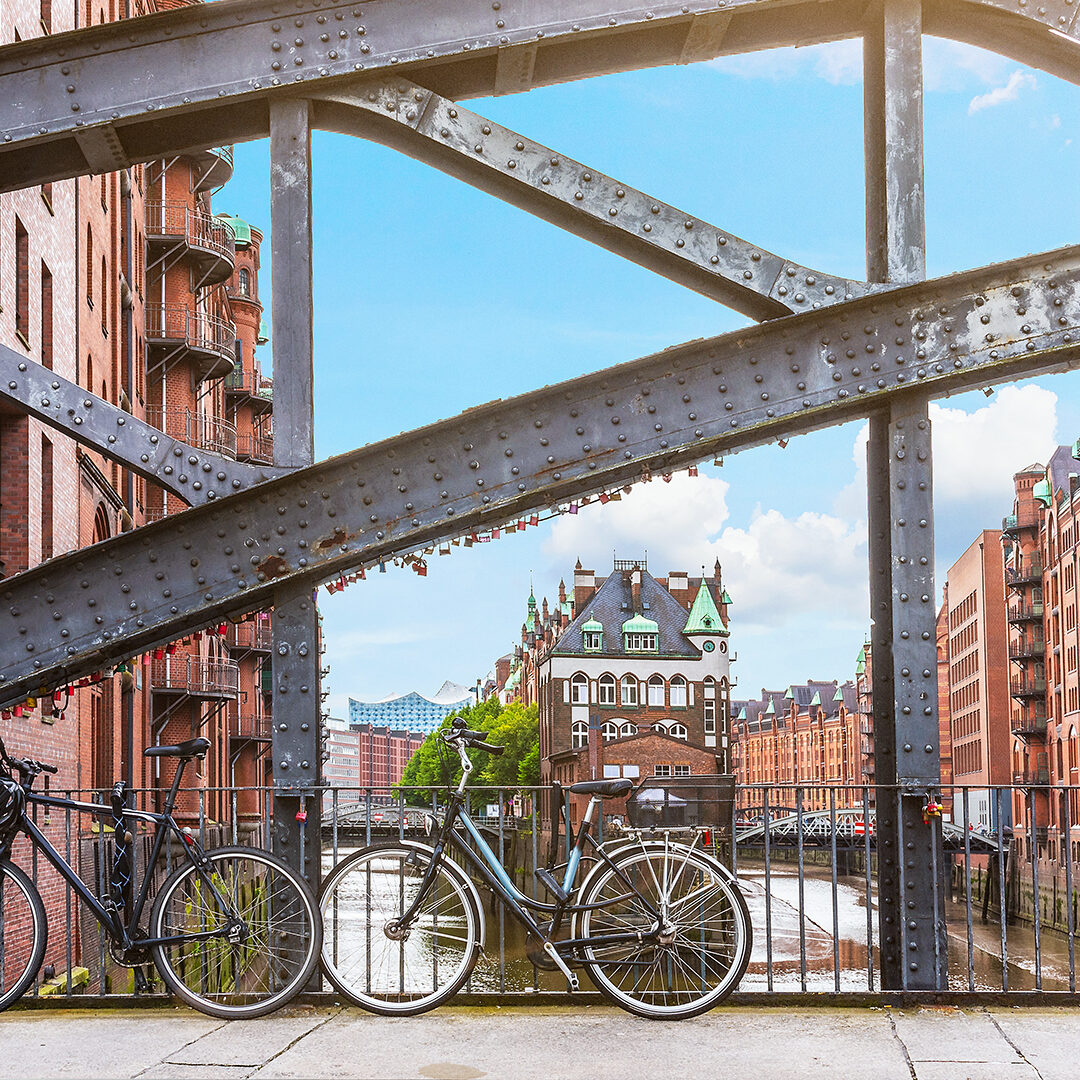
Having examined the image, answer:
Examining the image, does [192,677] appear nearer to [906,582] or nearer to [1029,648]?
[906,582]

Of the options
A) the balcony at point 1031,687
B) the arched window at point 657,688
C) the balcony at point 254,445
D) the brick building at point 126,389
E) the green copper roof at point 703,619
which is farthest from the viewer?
the green copper roof at point 703,619

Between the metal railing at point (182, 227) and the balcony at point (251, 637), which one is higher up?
the metal railing at point (182, 227)

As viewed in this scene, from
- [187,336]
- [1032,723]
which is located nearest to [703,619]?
[1032,723]

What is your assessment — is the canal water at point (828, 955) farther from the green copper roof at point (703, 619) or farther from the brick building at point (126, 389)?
the green copper roof at point (703, 619)

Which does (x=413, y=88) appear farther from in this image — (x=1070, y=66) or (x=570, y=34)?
(x=1070, y=66)

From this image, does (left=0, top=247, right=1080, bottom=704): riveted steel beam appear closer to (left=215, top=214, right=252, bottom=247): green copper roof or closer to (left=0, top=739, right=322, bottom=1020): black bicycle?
(left=0, top=739, right=322, bottom=1020): black bicycle

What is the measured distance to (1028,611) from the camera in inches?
2702

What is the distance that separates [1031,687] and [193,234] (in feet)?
153

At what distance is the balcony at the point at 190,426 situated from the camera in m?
39.0

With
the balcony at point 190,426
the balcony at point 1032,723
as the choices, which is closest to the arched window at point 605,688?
the balcony at point 1032,723

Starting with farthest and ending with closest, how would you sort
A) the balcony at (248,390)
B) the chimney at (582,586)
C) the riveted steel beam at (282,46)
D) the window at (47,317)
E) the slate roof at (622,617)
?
1. the chimney at (582,586)
2. the slate roof at (622,617)
3. the balcony at (248,390)
4. the window at (47,317)
5. the riveted steel beam at (282,46)

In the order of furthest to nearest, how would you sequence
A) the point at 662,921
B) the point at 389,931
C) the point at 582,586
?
the point at 582,586
the point at 389,931
the point at 662,921

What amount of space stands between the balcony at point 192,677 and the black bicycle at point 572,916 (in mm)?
29710

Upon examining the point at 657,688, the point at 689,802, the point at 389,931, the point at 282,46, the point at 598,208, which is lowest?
the point at 389,931
